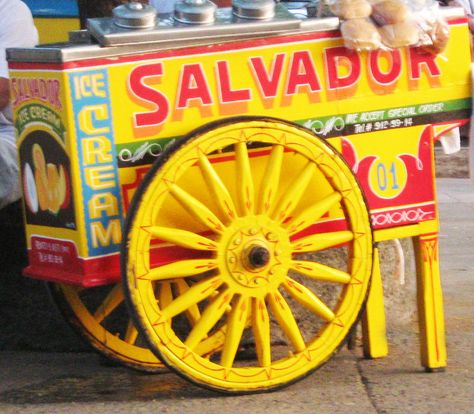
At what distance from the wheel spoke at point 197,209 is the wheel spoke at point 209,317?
0.23m

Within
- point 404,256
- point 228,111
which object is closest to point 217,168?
point 228,111

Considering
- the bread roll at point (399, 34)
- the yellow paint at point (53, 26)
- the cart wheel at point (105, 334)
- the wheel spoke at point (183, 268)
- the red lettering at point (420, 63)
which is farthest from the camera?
the yellow paint at point (53, 26)

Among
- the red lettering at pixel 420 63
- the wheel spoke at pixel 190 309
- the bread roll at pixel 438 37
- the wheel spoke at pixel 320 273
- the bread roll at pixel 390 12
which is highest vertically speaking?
the bread roll at pixel 390 12

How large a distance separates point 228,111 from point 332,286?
1.08 metres

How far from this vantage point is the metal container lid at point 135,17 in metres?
3.69

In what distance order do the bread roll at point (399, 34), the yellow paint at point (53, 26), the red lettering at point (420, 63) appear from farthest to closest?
the yellow paint at point (53, 26) < the red lettering at point (420, 63) < the bread roll at point (399, 34)

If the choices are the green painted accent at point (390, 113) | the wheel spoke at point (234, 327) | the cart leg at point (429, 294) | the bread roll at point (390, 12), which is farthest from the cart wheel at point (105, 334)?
the bread roll at point (390, 12)

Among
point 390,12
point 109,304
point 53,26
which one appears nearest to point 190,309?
point 109,304

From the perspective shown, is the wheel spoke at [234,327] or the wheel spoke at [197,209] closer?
the wheel spoke at [197,209]

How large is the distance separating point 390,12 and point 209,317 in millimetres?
1178

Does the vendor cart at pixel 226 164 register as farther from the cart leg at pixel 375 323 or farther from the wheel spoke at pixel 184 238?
the cart leg at pixel 375 323

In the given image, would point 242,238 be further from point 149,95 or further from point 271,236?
point 149,95

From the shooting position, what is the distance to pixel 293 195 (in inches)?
150

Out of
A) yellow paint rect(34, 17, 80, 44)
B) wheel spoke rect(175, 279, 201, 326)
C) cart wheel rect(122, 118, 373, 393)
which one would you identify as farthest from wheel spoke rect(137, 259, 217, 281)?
yellow paint rect(34, 17, 80, 44)
